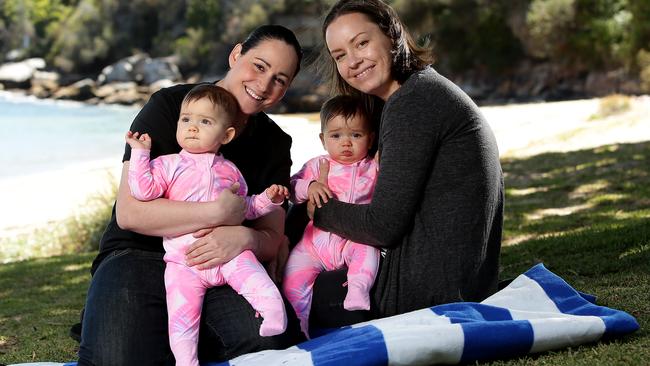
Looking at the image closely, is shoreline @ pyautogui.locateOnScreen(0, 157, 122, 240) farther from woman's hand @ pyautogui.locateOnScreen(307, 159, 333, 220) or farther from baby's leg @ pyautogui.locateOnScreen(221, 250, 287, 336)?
baby's leg @ pyautogui.locateOnScreen(221, 250, 287, 336)

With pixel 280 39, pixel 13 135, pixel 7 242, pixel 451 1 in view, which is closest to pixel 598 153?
pixel 7 242

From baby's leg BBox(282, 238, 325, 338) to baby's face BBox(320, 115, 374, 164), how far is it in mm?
449

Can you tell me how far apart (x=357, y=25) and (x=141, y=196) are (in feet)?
3.69

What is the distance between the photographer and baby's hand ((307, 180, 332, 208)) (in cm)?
350

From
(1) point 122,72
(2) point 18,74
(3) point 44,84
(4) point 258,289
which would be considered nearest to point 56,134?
(1) point 122,72

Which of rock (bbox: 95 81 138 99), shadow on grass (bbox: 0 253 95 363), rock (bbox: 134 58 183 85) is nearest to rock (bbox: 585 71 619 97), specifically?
rock (bbox: 134 58 183 85)

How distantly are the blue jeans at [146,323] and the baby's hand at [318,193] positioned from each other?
1.52 ft

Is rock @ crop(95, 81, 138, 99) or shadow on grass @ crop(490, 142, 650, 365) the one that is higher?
rock @ crop(95, 81, 138, 99)

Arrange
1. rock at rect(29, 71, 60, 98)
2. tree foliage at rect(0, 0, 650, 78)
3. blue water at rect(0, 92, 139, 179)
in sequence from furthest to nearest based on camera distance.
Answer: rock at rect(29, 71, 60, 98), tree foliage at rect(0, 0, 650, 78), blue water at rect(0, 92, 139, 179)

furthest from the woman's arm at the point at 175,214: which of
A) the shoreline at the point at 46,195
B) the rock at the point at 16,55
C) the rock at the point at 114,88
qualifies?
the rock at the point at 16,55

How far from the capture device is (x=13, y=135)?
29.9 m

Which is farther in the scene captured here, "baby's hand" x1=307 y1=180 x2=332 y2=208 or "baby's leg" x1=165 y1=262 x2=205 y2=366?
"baby's hand" x1=307 y1=180 x2=332 y2=208

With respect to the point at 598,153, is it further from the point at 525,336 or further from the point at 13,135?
the point at 13,135

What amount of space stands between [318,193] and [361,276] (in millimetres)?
411
